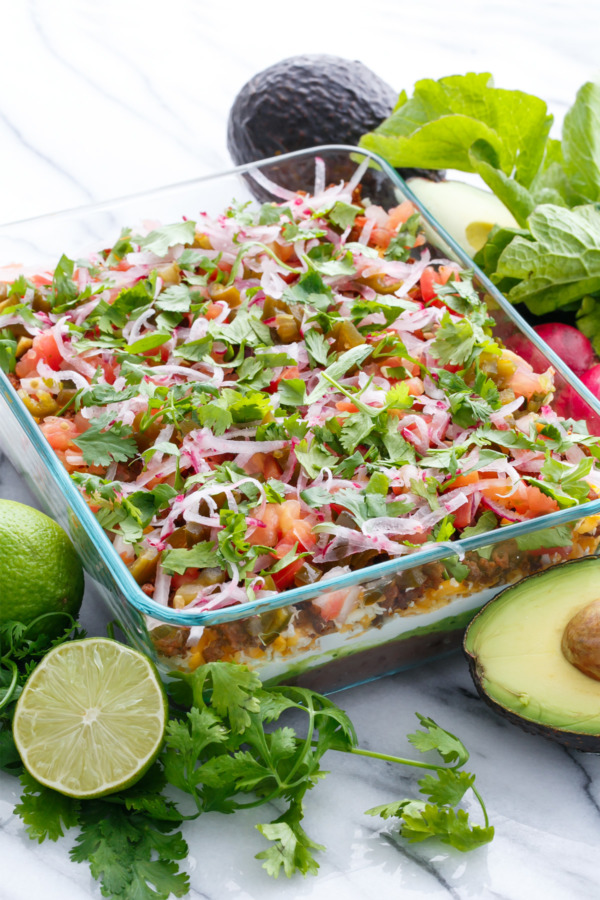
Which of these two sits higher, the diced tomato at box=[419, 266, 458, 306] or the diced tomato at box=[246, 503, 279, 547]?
the diced tomato at box=[419, 266, 458, 306]

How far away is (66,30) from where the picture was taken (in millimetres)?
3834

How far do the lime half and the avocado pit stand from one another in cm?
68

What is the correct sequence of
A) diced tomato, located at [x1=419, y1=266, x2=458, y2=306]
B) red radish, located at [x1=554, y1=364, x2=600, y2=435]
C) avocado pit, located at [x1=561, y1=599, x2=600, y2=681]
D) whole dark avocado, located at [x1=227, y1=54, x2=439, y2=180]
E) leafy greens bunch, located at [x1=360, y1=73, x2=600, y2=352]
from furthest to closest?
whole dark avocado, located at [x1=227, y1=54, x2=439, y2=180] < leafy greens bunch, located at [x1=360, y1=73, x2=600, y2=352] < diced tomato, located at [x1=419, y1=266, x2=458, y2=306] < red radish, located at [x1=554, y1=364, x2=600, y2=435] < avocado pit, located at [x1=561, y1=599, x2=600, y2=681]

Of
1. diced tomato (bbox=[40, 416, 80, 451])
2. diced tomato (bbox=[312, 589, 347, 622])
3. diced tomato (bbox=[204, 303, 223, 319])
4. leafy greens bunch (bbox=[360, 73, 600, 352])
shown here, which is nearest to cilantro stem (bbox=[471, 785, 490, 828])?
diced tomato (bbox=[312, 589, 347, 622])

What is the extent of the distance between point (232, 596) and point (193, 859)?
445 mm

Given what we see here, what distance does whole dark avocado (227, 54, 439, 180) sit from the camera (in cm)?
296

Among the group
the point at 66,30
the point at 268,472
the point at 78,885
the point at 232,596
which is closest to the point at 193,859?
the point at 78,885

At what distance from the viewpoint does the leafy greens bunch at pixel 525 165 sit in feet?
8.29

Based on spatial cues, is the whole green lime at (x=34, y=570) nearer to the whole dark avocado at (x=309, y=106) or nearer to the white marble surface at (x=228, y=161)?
the white marble surface at (x=228, y=161)

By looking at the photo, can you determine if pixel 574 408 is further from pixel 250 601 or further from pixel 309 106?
pixel 309 106

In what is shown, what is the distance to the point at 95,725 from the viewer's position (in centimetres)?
169

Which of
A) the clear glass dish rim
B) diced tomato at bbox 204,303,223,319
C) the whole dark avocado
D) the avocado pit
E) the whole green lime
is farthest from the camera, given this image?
the whole dark avocado

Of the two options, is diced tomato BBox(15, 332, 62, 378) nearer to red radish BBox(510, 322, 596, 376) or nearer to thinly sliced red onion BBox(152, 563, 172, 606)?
thinly sliced red onion BBox(152, 563, 172, 606)

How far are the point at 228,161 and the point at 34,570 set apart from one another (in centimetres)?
196
